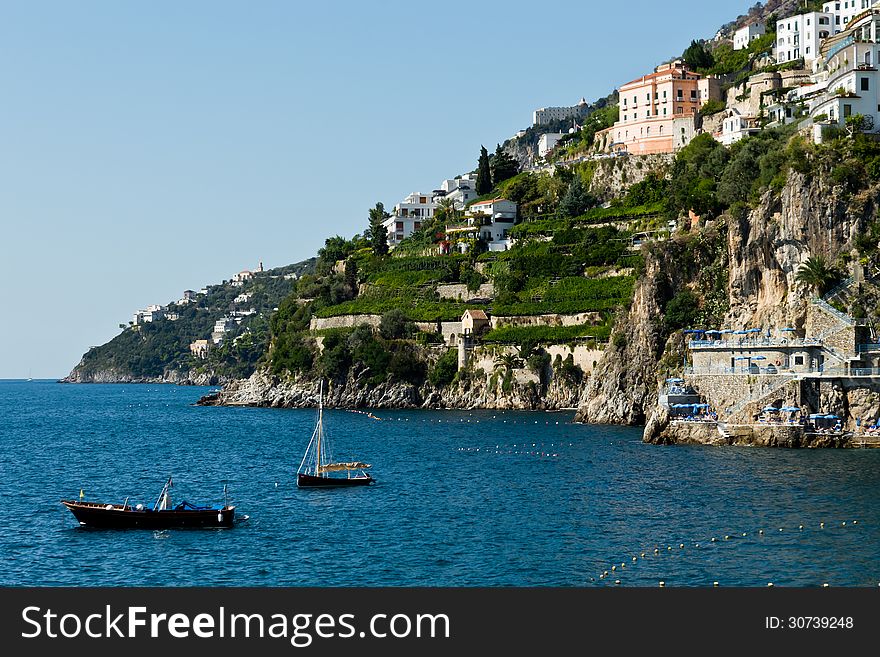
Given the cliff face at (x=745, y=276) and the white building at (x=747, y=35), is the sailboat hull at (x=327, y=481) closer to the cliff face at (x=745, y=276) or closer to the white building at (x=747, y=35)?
the cliff face at (x=745, y=276)

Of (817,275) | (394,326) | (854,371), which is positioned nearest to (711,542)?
(854,371)

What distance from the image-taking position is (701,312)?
264 ft

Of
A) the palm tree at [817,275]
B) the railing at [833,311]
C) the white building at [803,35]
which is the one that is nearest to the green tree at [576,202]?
the white building at [803,35]

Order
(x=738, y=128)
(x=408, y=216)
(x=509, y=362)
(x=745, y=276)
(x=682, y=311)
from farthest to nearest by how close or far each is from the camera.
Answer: (x=408, y=216), (x=509, y=362), (x=738, y=128), (x=682, y=311), (x=745, y=276)

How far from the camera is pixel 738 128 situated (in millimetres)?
101875

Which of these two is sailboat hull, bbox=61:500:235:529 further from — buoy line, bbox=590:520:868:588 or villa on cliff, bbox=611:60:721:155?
villa on cliff, bbox=611:60:721:155

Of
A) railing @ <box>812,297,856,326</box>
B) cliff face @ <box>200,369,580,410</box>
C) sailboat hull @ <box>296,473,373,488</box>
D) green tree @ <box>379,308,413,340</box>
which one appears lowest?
sailboat hull @ <box>296,473,373,488</box>

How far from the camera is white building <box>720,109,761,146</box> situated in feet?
330

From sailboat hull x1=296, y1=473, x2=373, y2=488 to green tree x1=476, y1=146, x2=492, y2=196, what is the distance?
8583 centimetres

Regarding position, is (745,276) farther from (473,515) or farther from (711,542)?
(711,542)

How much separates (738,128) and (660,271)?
24716 millimetres

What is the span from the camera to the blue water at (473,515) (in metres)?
36.8

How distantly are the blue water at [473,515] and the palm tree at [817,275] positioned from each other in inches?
468

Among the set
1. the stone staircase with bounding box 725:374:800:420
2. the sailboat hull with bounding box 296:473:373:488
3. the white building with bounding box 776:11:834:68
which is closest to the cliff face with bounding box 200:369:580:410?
the stone staircase with bounding box 725:374:800:420
